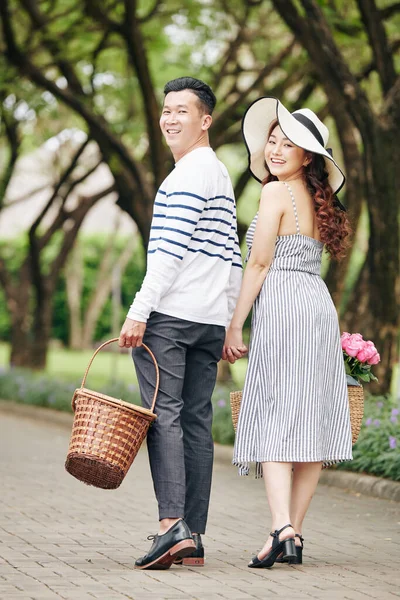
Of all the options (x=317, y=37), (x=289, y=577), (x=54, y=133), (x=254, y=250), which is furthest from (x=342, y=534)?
(x=54, y=133)

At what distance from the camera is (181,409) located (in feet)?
18.4

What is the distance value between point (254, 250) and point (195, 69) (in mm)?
12177

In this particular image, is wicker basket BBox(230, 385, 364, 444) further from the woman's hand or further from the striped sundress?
the woman's hand

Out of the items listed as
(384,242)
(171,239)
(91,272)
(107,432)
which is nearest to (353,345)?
(171,239)

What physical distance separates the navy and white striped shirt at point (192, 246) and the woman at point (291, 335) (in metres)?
0.15

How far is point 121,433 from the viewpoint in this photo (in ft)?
17.1

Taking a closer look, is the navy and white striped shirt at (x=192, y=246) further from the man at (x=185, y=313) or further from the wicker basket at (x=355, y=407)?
the wicker basket at (x=355, y=407)

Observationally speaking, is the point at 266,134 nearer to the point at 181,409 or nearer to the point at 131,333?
the point at 131,333

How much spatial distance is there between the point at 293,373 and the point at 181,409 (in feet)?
1.77

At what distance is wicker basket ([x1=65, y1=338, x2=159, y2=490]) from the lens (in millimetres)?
5211

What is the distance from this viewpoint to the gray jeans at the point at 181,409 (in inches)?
213

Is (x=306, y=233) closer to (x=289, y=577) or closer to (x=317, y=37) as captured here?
(x=289, y=577)

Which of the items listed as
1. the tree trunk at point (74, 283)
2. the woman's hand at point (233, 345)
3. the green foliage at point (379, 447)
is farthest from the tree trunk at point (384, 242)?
the tree trunk at point (74, 283)

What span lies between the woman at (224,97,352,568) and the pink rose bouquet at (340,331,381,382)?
266 mm
